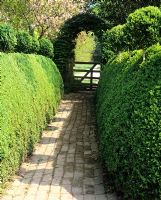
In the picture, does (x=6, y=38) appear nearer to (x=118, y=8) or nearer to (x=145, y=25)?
(x=145, y=25)

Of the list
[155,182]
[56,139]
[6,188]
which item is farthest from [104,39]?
[155,182]

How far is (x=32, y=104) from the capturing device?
9484 mm

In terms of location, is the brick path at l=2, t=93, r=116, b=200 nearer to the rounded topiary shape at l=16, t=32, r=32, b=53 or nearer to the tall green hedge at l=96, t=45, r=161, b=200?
the tall green hedge at l=96, t=45, r=161, b=200

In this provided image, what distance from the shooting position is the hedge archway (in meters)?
22.8

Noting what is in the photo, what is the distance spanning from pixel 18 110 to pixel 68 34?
15.9m

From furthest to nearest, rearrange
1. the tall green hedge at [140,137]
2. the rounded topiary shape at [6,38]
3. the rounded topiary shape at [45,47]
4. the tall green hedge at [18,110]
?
the rounded topiary shape at [45,47] < the rounded topiary shape at [6,38] < the tall green hedge at [18,110] < the tall green hedge at [140,137]

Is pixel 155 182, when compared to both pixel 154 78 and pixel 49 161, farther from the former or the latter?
pixel 49 161

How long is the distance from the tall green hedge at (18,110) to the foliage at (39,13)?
1715 centimetres

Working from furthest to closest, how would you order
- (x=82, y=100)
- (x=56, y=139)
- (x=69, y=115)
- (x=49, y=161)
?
(x=82, y=100), (x=69, y=115), (x=56, y=139), (x=49, y=161)

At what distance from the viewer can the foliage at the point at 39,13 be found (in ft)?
90.4

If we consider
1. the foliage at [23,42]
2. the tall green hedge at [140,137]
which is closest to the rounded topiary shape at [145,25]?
the foliage at [23,42]

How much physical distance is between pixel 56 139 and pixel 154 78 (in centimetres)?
544

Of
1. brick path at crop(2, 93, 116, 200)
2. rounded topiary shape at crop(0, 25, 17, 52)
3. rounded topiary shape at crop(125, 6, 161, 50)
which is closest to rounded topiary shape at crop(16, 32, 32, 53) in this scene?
brick path at crop(2, 93, 116, 200)

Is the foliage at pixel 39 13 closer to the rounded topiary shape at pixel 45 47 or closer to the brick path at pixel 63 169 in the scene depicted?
the rounded topiary shape at pixel 45 47
